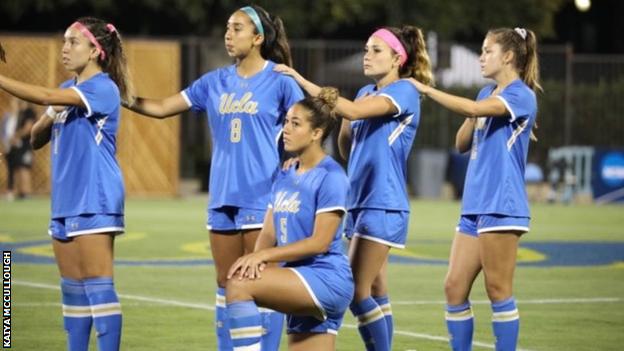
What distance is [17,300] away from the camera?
1280cm

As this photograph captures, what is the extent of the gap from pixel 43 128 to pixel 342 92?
26.5 m

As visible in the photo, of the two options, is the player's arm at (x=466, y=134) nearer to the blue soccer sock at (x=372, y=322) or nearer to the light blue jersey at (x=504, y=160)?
the light blue jersey at (x=504, y=160)

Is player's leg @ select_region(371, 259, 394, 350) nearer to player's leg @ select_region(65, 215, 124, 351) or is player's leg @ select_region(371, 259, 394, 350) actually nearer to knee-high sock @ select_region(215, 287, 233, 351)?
knee-high sock @ select_region(215, 287, 233, 351)

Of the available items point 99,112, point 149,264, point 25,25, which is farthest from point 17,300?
point 25,25

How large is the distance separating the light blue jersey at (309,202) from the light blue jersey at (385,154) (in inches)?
34.8

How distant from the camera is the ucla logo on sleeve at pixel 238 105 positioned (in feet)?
29.2

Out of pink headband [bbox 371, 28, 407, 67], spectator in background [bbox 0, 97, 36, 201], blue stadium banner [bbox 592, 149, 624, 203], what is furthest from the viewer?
blue stadium banner [bbox 592, 149, 624, 203]

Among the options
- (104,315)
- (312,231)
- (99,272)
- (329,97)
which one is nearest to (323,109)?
(329,97)

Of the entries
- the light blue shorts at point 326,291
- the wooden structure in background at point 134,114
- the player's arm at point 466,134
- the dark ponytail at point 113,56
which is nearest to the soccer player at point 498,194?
the player's arm at point 466,134

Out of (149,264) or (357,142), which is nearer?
(357,142)

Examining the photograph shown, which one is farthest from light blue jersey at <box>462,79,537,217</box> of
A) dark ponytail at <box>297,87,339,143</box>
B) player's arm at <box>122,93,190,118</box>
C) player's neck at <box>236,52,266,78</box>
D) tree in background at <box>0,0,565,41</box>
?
tree in background at <box>0,0,565,41</box>

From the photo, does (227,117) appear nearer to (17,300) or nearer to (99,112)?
(99,112)

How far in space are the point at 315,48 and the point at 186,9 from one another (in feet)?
13.3

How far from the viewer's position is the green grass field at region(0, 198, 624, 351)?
36.1 feet
